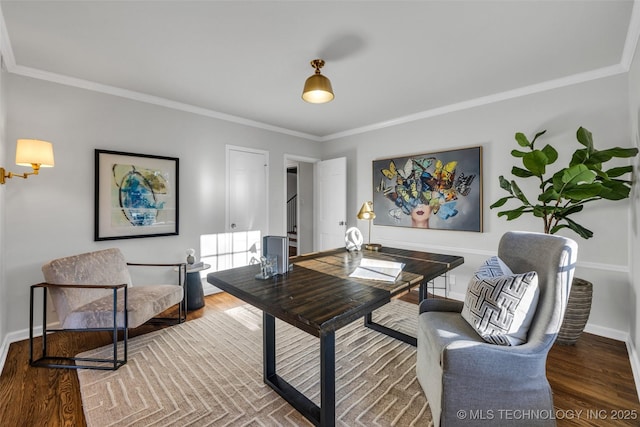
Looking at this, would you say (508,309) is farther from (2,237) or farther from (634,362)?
(2,237)

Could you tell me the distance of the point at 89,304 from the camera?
2365 mm

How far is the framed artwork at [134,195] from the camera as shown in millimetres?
3002

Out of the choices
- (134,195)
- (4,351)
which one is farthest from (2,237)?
(134,195)

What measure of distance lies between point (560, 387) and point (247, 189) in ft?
12.7

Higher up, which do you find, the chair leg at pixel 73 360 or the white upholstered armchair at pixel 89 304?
the white upholstered armchair at pixel 89 304

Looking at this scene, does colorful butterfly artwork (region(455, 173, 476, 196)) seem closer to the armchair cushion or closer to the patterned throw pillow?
the patterned throw pillow

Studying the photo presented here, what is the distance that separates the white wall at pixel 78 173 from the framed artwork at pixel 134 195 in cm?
8

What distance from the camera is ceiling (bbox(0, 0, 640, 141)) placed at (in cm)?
186

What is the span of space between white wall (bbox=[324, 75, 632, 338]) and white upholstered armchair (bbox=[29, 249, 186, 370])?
10.5 feet

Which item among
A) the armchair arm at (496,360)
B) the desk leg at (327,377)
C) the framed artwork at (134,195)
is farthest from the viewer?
the framed artwork at (134,195)

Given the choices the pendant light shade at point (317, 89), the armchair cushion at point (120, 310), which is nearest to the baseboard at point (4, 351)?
the armchair cushion at point (120, 310)

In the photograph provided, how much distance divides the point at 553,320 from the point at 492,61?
2.21m

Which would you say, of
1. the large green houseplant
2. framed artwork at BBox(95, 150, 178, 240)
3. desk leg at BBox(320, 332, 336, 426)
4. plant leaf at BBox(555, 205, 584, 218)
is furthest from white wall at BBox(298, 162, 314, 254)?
desk leg at BBox(320, 332, 336, 426)

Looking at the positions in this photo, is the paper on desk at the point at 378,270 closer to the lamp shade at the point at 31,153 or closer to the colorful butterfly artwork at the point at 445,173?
the colorful butterfly artwork at the point at 445,173
